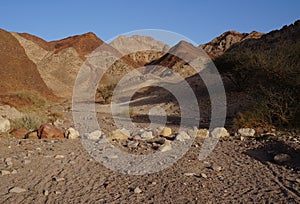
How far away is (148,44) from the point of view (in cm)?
9456

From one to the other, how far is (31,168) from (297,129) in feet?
19.0

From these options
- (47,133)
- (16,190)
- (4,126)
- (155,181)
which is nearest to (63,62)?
(4,126)

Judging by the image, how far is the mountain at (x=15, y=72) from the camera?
27636mm

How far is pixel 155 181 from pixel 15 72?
1240 inches

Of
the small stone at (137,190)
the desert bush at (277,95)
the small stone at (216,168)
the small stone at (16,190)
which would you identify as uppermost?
the desert bush at (277,95)

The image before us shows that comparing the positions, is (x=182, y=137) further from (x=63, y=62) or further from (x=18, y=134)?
(x=63, y=62)

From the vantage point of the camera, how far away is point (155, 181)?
3439mm

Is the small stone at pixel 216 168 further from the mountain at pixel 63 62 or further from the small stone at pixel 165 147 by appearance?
the mountain at pixel 63 62

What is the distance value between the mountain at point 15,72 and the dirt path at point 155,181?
24152mm

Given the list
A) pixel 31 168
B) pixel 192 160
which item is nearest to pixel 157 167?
pixel 192 160

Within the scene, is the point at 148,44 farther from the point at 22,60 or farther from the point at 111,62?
the point at 22,60

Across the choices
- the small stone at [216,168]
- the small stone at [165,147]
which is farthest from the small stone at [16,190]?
the small stone at [216,168]

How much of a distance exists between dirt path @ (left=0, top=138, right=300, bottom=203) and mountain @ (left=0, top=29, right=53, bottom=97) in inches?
951

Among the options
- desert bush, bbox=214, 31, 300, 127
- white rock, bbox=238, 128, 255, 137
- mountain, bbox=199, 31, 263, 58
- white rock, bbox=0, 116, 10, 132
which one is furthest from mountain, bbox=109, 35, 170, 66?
white rock, bbox=238, 128, 255, 137
